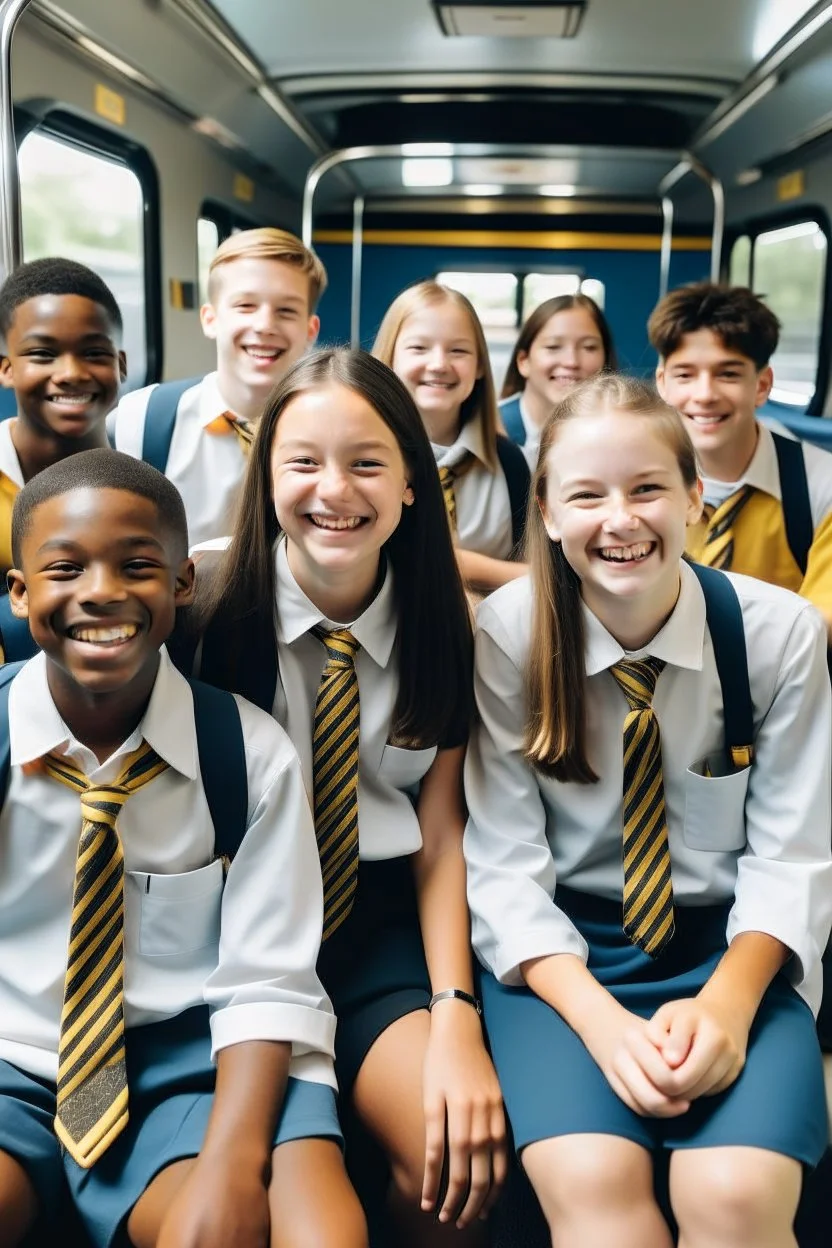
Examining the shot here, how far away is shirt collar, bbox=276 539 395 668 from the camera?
1.91 meters

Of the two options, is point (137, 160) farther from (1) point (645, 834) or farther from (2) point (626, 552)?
(1) point (645, 834)

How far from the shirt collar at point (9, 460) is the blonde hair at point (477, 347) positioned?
3.77 ft

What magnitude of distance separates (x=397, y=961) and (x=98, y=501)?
917mm

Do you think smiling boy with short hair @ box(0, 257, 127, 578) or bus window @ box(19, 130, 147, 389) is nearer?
smiling boy with short hair @ box(0, 257, 127, 578)

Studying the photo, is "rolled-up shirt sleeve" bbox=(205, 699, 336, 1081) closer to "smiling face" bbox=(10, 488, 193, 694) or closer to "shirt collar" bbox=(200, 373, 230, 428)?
"smiling face" bbox=(10, 488, 193, 694)

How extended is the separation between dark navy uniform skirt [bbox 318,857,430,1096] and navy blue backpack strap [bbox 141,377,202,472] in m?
1.38

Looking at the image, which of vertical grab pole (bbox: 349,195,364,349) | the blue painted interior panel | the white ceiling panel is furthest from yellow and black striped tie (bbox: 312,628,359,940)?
the blue painted interior panel

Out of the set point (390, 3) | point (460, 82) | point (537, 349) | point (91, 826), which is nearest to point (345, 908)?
point (91, 826)

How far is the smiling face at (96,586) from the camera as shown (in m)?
1.55

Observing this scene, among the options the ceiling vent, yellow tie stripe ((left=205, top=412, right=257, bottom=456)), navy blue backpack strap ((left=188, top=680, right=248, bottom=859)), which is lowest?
navy blue backpack strap ((left=188, top=680, right=248, bottom=859))

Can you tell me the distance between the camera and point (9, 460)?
7.95 feet

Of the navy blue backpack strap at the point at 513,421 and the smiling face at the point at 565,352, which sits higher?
the smiling face at the point at 565,352

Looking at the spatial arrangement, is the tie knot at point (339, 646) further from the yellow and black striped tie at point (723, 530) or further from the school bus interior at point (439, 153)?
the school bus interior at point (439, 153)

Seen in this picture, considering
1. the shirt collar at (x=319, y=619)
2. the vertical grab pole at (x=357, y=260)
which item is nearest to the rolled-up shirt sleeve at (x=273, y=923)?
the shirt collar at (x=319, y=619)
